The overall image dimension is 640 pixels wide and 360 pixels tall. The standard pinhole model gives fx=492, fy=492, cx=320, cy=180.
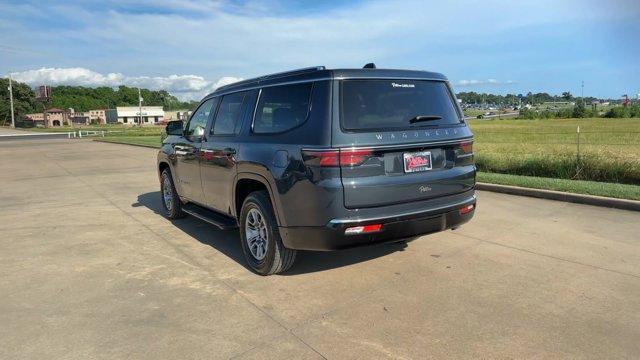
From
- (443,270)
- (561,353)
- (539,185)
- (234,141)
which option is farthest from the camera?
(539,185)

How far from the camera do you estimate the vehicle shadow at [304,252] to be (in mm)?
4996

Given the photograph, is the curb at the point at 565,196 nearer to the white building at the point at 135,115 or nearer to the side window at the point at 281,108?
the side window at the point at 281,108

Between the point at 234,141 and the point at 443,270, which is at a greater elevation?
the point at 234,141

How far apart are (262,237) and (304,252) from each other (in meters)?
0.80

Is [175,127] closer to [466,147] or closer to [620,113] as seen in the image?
[466,147]

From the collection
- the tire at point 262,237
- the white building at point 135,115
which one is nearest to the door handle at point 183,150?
the tire at point 262,237

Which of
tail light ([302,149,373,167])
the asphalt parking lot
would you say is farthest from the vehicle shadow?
tail light ([302,149,373,167])

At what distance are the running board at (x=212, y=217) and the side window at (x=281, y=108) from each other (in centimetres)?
118

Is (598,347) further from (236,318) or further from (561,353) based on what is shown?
(236,318)

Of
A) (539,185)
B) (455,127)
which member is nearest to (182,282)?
(455,127)

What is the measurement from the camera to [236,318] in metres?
3.82

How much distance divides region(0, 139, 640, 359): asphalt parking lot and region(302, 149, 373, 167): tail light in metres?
1.16

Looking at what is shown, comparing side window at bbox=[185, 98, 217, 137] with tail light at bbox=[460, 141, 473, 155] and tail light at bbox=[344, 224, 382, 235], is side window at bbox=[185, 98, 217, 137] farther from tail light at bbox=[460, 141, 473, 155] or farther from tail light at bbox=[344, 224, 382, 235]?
tail light at bbox=[460, 141, 473, 155]

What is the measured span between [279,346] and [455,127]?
2548 millimetres
